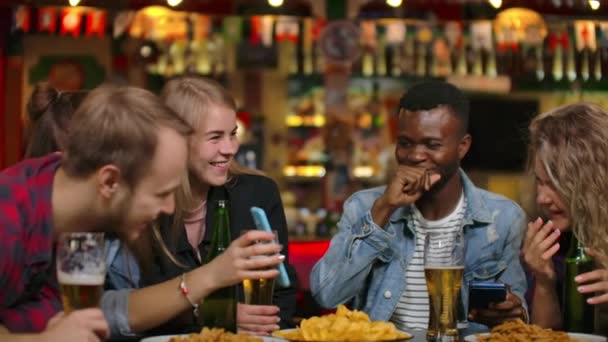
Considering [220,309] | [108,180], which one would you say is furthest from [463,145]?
[108,180]

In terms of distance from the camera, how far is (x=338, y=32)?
28.0 ft

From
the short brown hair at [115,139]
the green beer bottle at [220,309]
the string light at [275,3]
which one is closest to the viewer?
the short brown hair at [115,139]

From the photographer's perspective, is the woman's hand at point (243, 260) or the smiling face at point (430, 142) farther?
the smiling face at point (430, 142)

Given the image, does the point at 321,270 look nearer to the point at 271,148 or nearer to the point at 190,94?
the point at 190,94

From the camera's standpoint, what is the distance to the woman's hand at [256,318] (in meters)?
2.65

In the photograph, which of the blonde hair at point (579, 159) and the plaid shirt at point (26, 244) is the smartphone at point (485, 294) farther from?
the plaid shirt at point (26, 244)

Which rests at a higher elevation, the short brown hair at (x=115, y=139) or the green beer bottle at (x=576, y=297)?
the short brown hair at (x=115, y=139)

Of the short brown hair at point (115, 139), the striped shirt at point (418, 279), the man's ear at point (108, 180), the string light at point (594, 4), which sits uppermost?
the string light at point (594, 4)

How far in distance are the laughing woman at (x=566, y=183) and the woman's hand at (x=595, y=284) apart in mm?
197

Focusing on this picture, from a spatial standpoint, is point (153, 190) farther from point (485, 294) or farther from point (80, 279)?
point (485, 294)

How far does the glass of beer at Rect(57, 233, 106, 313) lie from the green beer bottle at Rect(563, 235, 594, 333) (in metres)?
1.23

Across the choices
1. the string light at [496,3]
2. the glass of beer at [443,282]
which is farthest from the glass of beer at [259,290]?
the string light at [496,3]

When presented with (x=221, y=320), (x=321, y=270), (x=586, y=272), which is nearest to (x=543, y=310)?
(x=586, y=272)

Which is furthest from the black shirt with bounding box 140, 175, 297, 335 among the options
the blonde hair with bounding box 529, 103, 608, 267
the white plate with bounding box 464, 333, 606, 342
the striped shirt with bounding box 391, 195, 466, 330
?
the blonde hair with bounding box 529, 103, 608, 267
